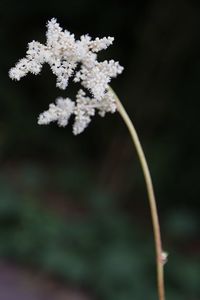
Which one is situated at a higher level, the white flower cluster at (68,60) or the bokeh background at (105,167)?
the bokeh background at (105,167)

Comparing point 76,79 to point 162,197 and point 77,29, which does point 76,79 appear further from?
point 77,29

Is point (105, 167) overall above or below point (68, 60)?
above

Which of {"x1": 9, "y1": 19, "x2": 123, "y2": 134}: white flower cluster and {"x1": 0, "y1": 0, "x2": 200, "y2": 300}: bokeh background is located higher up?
{"x1": 0, "y1": 0, "x2": 200, "y2": 300}: bokeh background

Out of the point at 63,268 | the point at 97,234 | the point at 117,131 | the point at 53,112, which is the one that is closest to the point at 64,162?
the point at 117,131

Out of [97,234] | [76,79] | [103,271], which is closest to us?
[76,79]

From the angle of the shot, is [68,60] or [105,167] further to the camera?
[105,167]

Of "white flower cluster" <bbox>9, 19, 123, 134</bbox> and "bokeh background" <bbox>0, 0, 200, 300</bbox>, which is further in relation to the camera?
"bokeh background" <bbox>0, 0, 200, 300</bbox>

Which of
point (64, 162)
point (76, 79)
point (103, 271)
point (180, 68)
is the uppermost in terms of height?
point (180, 68)

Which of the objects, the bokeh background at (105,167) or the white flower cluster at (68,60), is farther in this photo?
the bokeh background at (105,167)
